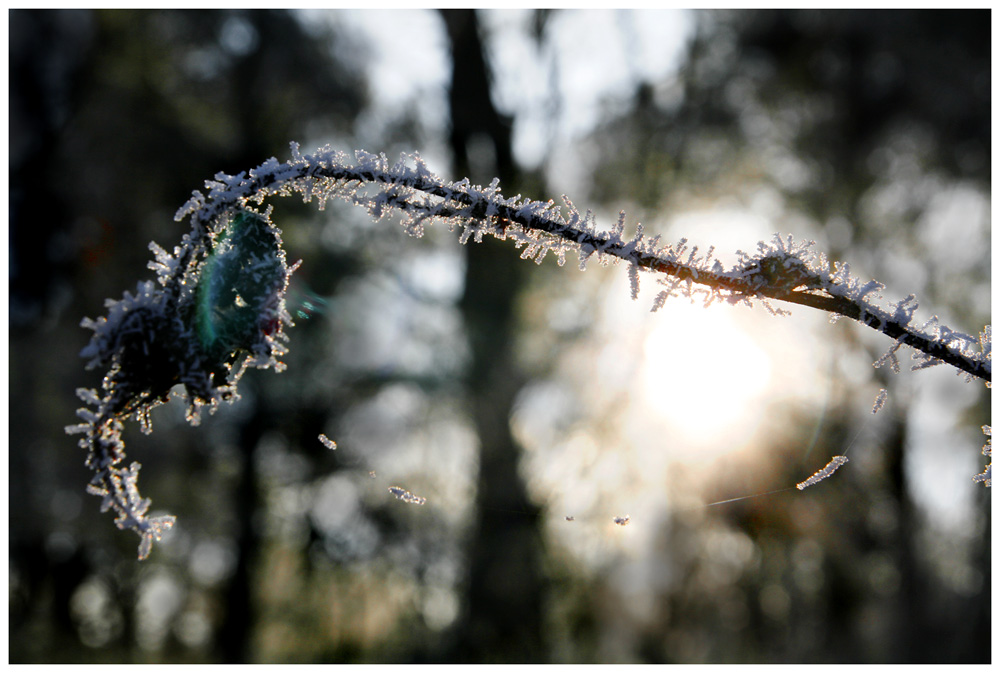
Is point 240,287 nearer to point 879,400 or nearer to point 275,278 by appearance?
point 275,278

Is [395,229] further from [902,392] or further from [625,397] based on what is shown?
[902,392]

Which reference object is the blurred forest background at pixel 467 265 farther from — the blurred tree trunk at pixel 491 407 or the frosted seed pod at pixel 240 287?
the frosted seed pod at pixel 240 287

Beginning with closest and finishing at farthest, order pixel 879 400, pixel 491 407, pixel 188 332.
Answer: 1. pixel 188 332
2. pixel 879 400
3. pixel 491 407

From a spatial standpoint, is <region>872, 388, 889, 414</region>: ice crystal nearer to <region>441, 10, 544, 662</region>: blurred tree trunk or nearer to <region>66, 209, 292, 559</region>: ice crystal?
<region>66, 209, 292, 559</region>: ice crystal

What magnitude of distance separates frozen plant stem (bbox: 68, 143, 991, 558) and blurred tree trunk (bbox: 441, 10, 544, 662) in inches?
213

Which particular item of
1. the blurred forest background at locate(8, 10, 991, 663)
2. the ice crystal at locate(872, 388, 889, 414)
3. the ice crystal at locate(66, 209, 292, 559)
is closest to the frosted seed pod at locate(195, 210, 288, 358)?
the ice crystal at locate(66, 209, 292, 559)

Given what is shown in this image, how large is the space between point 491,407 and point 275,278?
228 inches

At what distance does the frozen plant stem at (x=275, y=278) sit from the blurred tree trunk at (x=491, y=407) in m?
5.40

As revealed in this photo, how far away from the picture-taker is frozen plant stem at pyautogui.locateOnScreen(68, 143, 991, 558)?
→ 77cm

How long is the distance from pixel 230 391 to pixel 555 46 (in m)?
7.01

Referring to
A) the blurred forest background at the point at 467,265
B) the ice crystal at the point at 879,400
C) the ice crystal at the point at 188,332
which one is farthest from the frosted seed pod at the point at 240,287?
the blurred forest background at the point at 467,265

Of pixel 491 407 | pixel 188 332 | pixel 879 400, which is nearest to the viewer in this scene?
pixel 188 332

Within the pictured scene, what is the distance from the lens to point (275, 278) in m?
0.82

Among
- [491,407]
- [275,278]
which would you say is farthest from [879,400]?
[491,407]
